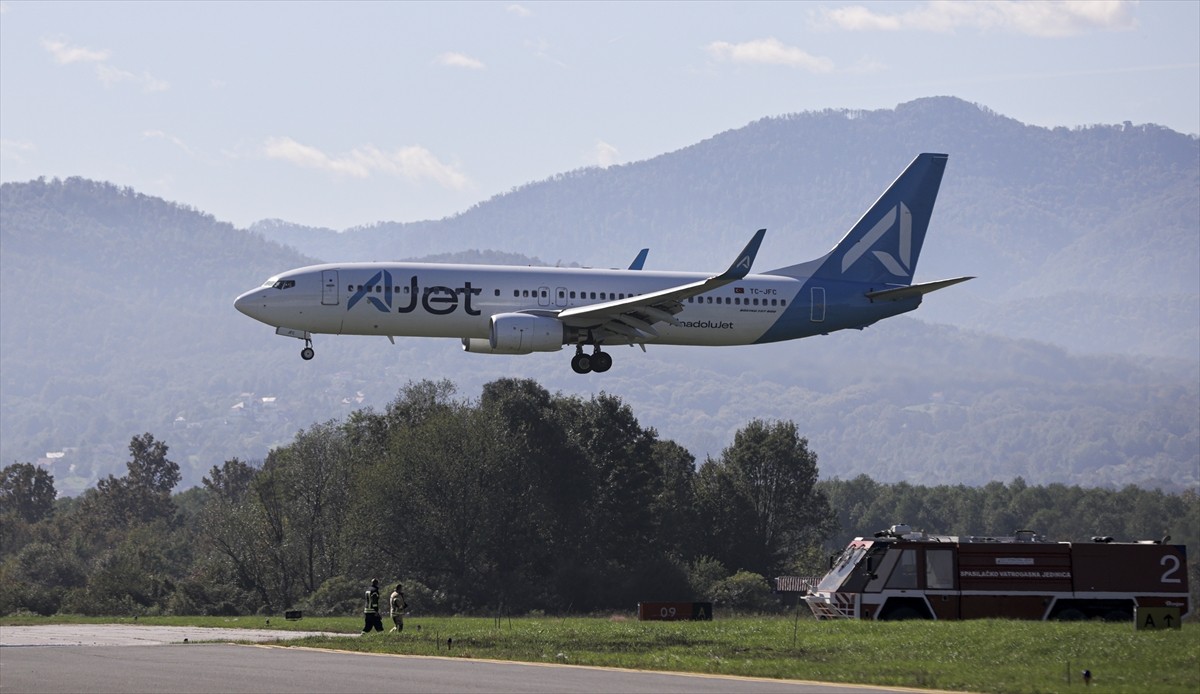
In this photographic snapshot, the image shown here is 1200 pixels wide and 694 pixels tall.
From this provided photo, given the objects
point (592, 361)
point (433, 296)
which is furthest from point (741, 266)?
point (433, 296)

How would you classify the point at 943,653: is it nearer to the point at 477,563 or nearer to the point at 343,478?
the point at 477,563

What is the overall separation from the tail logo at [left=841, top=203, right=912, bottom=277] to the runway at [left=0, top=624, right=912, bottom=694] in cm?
3189

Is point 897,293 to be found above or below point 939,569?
above

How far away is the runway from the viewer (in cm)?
2884

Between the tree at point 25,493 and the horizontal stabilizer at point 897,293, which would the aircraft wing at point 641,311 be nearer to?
the horizontal stabilizer at point 897,293

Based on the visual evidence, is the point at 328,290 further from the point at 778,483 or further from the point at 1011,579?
the point at 778,483

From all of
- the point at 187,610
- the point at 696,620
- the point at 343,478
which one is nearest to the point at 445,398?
the point at 343,478

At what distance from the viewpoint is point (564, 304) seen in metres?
57.1

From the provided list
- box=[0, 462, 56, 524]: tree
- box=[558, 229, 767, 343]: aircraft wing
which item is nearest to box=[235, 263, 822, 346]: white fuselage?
box=[558, 229, 767, 343]: aircraft wing

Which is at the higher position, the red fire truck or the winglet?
the winglet

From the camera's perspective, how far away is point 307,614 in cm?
8131

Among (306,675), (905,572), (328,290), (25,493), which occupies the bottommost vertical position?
(306,675)

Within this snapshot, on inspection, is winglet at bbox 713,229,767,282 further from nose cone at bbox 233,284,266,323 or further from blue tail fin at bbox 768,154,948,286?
nose cone at bbox 233,284,266,323

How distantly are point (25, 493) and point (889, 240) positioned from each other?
131430mm
